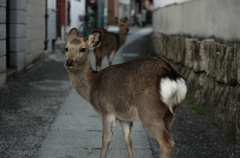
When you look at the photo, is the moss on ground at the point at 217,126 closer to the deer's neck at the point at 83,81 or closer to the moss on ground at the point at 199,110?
the moss on ground at the point at 199,110

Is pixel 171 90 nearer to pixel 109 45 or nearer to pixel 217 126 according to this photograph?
pixel 217 126

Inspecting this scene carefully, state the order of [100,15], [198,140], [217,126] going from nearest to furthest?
1. [198,140]
2. [217,126]
3. [100,15]

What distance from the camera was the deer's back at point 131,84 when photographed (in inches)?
137

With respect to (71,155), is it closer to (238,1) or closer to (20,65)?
(238,1)

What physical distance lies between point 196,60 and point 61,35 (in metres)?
15.5

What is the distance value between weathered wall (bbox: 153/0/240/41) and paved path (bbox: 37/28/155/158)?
82.5 inches

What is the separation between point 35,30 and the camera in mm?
12391

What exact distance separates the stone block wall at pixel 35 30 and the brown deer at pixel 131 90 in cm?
746

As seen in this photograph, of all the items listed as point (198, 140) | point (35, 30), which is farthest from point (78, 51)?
point (35, 30)

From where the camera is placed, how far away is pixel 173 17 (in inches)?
389

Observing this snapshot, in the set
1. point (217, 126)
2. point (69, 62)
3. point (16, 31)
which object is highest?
point (16, 31)

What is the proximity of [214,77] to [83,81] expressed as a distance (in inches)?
104

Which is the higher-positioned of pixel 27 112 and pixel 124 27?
pixel 124 27

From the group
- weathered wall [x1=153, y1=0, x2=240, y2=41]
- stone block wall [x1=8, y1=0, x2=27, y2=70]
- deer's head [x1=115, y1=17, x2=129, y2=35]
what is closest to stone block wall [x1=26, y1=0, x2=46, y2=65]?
stone block wall [x1=8, y1=0, x2=27, y2=70]
